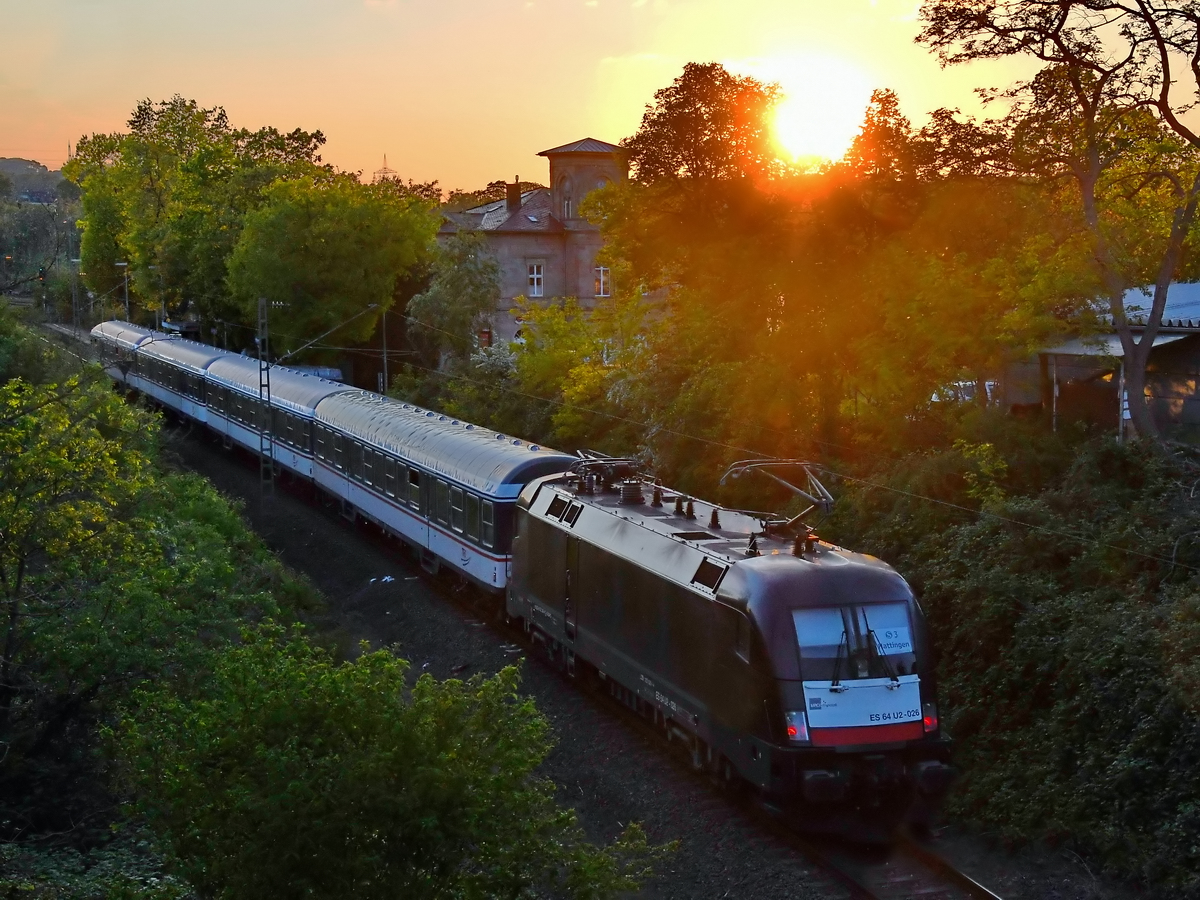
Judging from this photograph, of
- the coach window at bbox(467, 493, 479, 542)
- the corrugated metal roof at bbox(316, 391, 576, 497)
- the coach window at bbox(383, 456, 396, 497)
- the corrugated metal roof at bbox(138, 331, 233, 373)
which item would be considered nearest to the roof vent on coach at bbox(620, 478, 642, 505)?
the corrugated metal roof at bbox(316, 391, 576, 497)

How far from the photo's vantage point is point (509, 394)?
39.3 meters

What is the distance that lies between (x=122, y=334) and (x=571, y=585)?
151 ft

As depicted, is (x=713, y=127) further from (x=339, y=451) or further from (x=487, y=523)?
(x=339, y=451)

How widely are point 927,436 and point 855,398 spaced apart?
213cm

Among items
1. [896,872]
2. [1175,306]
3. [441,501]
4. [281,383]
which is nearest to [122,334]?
[281,383]

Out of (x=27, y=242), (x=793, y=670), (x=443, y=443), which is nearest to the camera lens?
(x=793, y=670)

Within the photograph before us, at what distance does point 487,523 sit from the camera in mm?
20969

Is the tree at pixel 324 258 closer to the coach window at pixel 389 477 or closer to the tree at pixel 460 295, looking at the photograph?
the tree at pixel 460 295

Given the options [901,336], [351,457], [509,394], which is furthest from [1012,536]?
[509,394]

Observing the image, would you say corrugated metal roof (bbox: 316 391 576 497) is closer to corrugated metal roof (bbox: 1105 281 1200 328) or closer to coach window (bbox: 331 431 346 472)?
coach window (bbox: 331 431 346 472)

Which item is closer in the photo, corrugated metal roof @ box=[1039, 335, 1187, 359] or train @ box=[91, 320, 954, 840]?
train @ box=[91, 320, 954, 840]

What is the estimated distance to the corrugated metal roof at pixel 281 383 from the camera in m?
33.7

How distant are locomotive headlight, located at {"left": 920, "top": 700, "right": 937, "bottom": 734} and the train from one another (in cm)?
2

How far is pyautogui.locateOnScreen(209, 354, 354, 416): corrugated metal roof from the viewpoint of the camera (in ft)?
110
